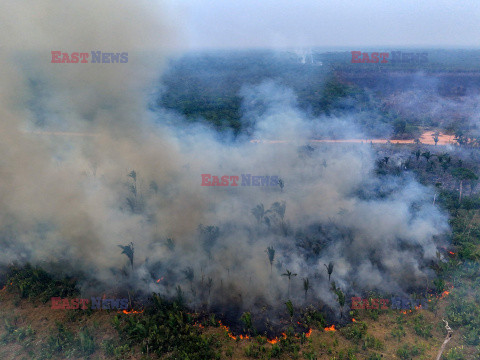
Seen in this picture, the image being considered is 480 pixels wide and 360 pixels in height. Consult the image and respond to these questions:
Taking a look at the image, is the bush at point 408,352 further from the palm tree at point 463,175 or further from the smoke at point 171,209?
the palm tree at point 463,175

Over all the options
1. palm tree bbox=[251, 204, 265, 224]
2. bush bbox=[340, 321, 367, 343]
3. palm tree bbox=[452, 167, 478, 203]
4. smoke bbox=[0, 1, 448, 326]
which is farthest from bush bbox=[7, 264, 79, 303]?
palm tree bbox=[452, 167, 478, 203]

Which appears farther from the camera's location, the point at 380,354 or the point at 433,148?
the point at 433,148

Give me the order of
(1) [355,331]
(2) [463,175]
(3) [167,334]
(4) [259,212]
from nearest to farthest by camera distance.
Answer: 1. (3) [167,334]
2. (1) [355,331]
3. (4) [259,212]
4. (2) [463,175]

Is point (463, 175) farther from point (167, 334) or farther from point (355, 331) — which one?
point (167, 334)

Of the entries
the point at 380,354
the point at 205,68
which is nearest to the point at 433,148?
the point at 380,354

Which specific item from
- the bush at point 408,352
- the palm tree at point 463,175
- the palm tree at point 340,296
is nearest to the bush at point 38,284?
the palm tree at point 340,296

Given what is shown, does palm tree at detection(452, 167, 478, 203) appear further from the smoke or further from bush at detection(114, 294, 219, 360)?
bush at detection(114, 294, 219, 360)

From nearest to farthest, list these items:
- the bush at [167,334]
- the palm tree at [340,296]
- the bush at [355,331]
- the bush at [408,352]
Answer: the bush at [408,352]
the bush at [167,334]
the bush at [355,331]
the palm tree at [340,296]

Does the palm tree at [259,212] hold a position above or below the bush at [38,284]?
above

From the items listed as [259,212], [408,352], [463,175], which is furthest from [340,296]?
[463,175]

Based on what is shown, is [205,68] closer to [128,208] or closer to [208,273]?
[128,208]

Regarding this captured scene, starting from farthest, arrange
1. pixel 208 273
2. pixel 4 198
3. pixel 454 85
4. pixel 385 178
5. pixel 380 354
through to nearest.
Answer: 1. pixel 454 85
2. pixel 385 178
3. pixel 4 198
4. pixel 208 273
5. pixel 380 354
